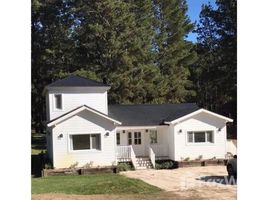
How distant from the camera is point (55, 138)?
1557 cm

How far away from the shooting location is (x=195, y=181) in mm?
12414

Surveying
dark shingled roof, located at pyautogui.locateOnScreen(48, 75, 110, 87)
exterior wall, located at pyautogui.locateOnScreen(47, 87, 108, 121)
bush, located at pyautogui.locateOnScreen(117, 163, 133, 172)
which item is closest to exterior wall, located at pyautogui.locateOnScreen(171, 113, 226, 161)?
bush, located at pyautogui.locateOnScreen(117, 163, 133, 172)

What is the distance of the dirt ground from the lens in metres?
9.31

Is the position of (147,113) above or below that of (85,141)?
above

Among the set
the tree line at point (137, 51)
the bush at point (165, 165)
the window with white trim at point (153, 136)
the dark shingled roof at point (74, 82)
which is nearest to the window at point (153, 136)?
the window with white trim at point (153, 136)

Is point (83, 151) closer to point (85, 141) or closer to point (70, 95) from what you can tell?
point (85, 141)

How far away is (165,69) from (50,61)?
686 cm

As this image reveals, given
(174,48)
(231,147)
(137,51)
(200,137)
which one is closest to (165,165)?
(200,137)

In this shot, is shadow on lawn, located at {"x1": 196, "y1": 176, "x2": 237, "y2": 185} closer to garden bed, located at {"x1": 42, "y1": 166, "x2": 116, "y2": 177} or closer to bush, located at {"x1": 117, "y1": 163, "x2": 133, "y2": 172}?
bush, located at {"x1": 117, "y1": 163, "x2": 133, "y2": 172}

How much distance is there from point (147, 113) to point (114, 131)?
270 cm

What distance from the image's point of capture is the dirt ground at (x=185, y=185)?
9312 mm
